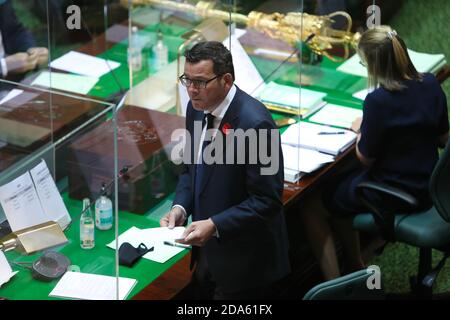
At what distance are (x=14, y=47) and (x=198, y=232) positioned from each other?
218cm

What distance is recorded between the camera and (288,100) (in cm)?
492

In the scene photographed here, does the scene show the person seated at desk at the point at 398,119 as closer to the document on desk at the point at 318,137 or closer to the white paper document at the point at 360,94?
the document on desk at the point at 318,137

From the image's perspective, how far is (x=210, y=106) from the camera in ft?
11.6

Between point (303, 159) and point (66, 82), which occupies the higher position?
point (303, 159)

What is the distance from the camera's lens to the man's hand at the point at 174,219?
361 centimetres

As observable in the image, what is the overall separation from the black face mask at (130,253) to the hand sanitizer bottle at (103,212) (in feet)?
0.68

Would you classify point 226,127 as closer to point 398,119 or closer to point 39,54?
point 398,119

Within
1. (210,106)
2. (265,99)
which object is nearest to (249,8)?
(265,99)

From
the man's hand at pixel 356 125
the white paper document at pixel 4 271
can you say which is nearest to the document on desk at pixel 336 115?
the man's hand at pixel 356 125

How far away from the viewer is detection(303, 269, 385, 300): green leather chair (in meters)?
3.24

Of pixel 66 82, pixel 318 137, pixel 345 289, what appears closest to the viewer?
pixel 345 289

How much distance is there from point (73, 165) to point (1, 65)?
1673mm

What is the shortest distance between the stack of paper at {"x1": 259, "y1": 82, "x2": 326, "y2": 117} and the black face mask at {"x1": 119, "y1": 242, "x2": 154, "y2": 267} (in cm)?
126

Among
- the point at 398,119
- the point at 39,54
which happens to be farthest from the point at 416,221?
the point at 39,54
